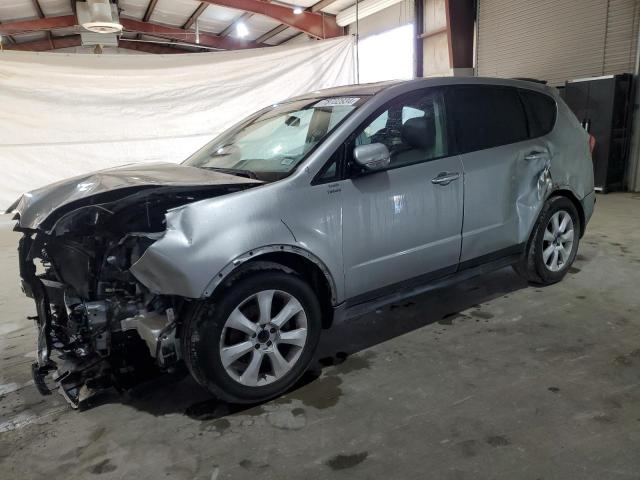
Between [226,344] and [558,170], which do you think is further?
[558,170]

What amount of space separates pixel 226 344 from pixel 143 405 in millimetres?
568

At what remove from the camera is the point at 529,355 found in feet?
9.03

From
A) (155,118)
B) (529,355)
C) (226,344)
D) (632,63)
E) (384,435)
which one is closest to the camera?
(384,435)

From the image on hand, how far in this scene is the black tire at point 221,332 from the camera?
2186mm

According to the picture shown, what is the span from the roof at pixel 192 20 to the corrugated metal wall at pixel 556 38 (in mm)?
3500

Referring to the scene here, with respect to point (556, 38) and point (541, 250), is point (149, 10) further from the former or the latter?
point (541, 250)

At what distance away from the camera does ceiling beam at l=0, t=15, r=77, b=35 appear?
44.7 feet

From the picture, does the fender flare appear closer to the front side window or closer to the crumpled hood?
the crumpled hood

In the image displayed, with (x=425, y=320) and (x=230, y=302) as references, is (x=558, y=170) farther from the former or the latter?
(x=230, y=302)

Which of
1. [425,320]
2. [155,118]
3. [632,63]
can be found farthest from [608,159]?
[155,118]

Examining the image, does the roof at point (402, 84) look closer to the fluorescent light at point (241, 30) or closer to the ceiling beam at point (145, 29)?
the fluorescent light at point (241, 30)

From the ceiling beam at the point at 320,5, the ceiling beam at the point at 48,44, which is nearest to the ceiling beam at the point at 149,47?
the ceiling beam at the point at 48,44

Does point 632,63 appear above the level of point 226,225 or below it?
above

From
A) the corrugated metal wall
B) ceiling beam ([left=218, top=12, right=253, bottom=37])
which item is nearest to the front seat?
the corrugated metal wall
